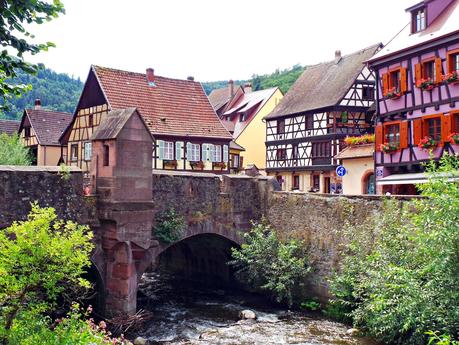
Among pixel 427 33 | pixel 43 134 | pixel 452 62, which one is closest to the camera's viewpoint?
pixel 452 62

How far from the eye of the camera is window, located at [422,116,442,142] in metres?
22.8

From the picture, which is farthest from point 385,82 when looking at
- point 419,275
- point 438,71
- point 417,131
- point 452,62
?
Result: point 419,275

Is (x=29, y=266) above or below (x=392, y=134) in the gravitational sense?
below

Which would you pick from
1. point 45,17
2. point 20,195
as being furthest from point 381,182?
point 45,17

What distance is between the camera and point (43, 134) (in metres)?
42.1

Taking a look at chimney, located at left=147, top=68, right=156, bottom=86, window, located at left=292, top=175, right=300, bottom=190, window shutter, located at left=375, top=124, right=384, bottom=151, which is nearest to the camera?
window shutter, located at left=375, top=124, right=384, bottom=151

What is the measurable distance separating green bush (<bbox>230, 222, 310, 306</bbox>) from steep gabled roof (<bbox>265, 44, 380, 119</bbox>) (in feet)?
53.1

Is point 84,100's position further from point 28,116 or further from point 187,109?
point 28,116

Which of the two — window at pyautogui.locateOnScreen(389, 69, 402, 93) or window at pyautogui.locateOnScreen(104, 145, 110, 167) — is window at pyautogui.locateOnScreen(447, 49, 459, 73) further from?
window at pyautogui.locateOnScreen(104, 145, 110, 167)

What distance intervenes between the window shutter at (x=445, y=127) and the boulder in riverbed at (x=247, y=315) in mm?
10584

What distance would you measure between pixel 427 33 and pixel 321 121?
12075 millimetres

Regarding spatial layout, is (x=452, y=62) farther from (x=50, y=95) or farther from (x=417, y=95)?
(x=50, y=95)

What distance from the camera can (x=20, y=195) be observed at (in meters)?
14.3

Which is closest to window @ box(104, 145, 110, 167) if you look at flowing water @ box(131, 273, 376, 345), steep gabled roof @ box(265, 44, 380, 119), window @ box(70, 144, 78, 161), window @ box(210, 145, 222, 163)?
flowing water @ box(131, 273, 376, 345)
